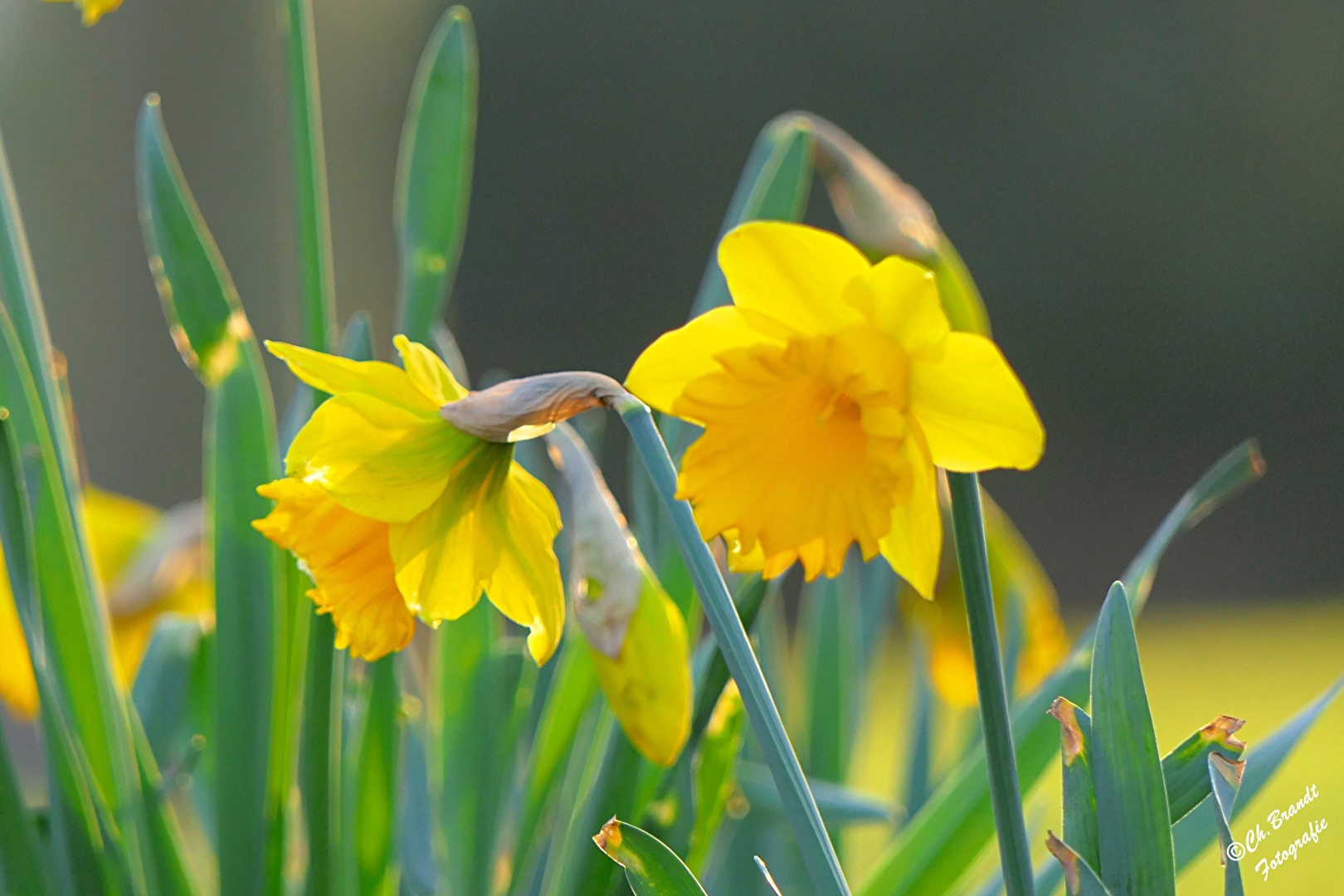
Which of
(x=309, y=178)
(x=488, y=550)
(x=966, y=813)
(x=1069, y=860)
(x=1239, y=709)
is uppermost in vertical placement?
(x=309, y=178)

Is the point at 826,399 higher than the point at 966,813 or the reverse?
higher

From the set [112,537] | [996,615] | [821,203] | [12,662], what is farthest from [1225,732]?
[821,203]

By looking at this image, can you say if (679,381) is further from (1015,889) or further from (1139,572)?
(1139,572)

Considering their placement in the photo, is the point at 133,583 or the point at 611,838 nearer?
the point at 611,838

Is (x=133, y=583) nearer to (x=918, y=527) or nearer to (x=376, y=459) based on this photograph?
(x=376, y=459)

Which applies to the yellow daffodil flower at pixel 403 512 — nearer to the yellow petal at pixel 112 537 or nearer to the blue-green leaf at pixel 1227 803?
the blue-green leaf at pixel 1227 803

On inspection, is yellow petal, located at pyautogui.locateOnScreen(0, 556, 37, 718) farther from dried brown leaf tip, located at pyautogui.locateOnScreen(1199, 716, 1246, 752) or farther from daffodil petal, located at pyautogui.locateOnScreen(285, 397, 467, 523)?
dried brown leaf tip, located at pyautogui.locateOnScreen(1199, 716, 1246, 752)

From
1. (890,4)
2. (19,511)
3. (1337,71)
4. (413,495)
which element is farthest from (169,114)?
(1337,71)
